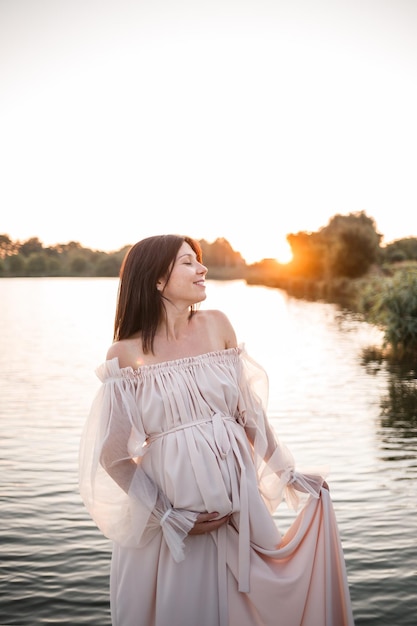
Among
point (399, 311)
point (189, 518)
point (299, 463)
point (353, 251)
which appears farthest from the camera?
point (353, 251)

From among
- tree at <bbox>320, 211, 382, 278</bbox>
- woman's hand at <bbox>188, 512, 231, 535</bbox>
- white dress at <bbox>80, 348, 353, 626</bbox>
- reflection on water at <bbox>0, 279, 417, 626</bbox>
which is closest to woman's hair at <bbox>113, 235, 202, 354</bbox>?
white dress at <bbox>80, 348, 353, 626</bbox>

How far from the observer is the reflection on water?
480 cm

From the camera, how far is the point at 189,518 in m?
2.46

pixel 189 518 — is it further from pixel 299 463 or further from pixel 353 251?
pixel 353 251

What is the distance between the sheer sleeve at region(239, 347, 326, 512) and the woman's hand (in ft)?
0.92

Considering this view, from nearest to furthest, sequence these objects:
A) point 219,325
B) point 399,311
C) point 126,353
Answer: point 126,353
point 219,325
point 399,311

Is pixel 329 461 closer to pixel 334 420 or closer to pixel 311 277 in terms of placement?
pixel 334 420

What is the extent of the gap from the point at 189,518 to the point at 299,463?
18.9 feet

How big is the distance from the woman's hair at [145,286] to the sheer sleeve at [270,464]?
1.35 feet

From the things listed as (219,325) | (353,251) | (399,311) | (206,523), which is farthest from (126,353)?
(353,251)

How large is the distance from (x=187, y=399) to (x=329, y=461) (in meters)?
5.92

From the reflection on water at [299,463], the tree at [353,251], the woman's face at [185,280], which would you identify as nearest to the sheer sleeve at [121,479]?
the woman's face at [185,280]

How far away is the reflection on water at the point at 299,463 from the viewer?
Answer: 4.80 metres

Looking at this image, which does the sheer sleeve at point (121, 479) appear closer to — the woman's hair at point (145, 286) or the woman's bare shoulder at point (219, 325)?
the woman's hair at point (145, 286)
